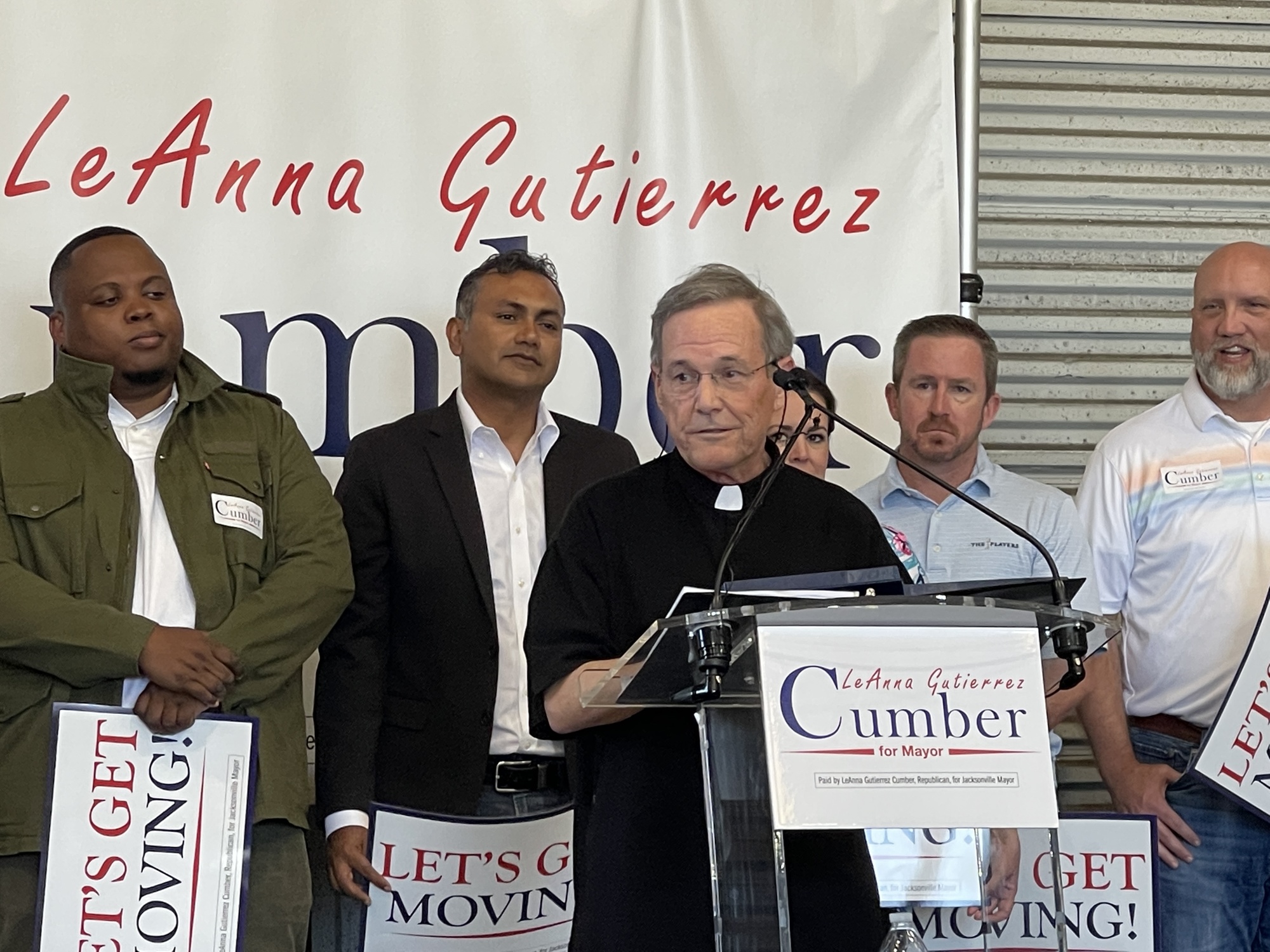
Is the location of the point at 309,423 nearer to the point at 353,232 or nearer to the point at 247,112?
the point at 353,232

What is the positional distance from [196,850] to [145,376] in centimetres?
99

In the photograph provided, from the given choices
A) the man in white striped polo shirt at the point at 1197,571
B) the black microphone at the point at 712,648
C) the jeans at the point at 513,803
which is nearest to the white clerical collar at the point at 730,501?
the black microphone at the point at 712,648

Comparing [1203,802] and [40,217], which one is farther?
[40,217]

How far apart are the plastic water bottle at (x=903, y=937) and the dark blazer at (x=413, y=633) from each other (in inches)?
54.4

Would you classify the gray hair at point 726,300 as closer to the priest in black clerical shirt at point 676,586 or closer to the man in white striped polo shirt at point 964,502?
the priest in black clerical shirt at point 676,586

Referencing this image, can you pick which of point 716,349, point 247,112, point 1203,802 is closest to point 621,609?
point 716,349

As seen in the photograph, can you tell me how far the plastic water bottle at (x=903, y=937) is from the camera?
1.88m

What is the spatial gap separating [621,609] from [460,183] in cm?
176

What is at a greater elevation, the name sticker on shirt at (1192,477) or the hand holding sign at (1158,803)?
the name sticker on shirt at (1192,477)

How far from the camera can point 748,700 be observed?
2.02 m

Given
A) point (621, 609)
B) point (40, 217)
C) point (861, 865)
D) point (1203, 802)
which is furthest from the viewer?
point (40, 217)

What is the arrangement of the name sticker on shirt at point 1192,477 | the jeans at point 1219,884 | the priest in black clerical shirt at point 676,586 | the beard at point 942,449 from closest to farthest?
the priest in black clerical shirt at point 676,586
the jeans at point 1219,884
the beard at point 942,449
the name sticker on shirt at point 1192,477

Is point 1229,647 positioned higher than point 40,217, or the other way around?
point 40,217

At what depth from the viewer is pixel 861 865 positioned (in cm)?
209
